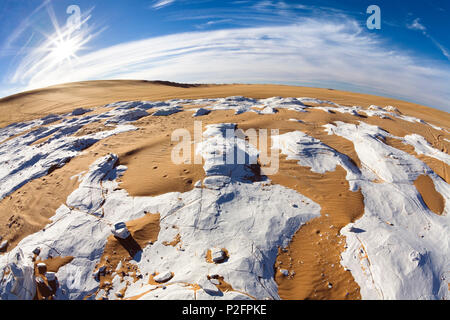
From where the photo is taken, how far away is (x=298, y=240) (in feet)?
13.2

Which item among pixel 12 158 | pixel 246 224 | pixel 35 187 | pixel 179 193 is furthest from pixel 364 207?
pixel 12 158

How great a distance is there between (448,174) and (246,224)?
697 centimetres

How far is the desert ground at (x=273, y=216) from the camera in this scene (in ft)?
10.7

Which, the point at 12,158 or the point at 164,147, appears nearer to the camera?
the point at 164,147

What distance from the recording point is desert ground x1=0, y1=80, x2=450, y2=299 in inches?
128

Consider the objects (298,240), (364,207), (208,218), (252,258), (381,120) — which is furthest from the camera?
(381,120)

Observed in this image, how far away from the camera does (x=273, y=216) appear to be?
438cm

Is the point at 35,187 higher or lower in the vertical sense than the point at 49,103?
lower

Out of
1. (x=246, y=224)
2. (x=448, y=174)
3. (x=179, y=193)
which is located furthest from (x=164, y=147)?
(x=448, y=174)
